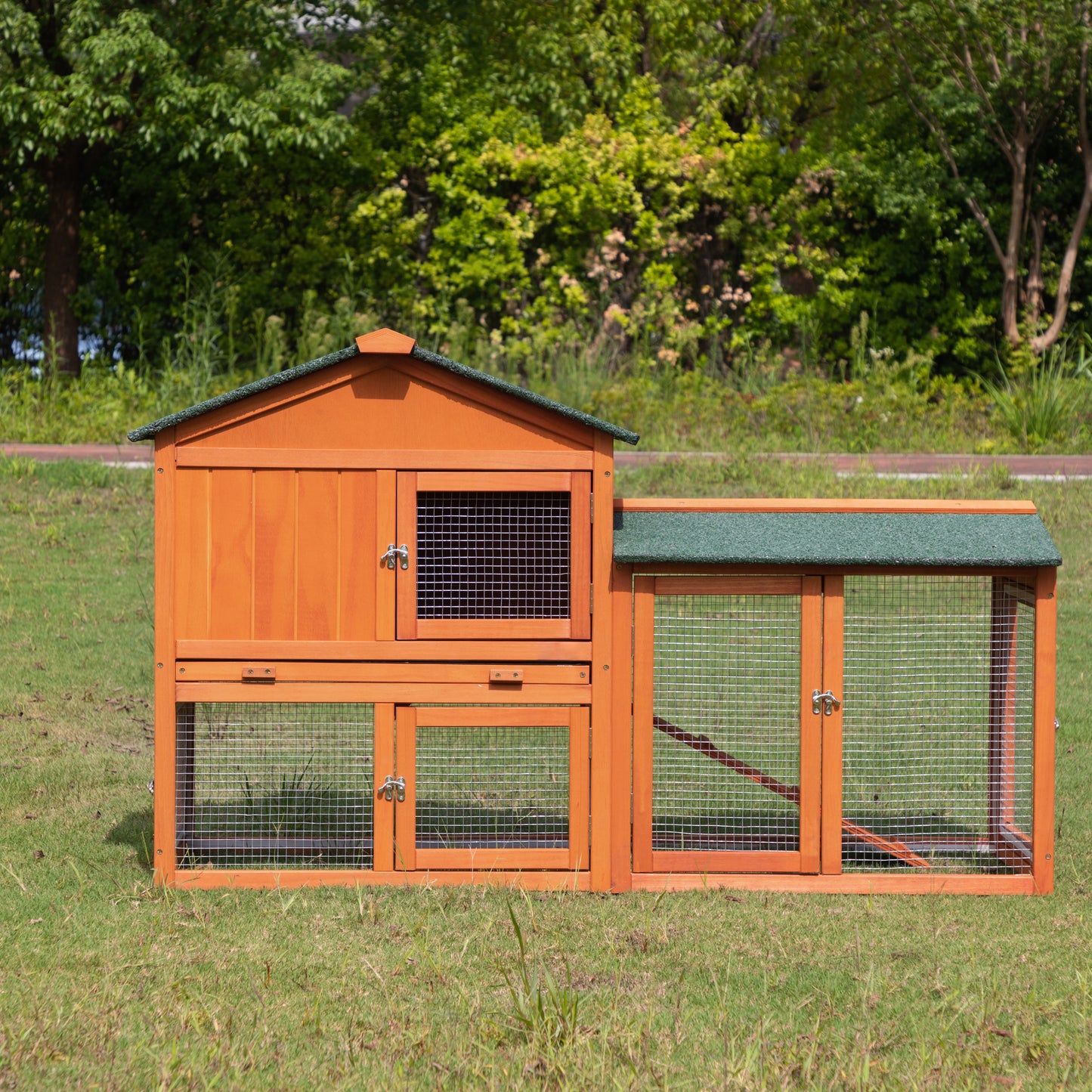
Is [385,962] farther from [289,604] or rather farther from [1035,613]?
[1035,613]

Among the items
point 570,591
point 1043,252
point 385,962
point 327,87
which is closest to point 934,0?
point 1043,252

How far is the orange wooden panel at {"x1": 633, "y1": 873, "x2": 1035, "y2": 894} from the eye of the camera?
5457 mm

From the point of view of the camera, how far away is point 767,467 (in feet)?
41.0

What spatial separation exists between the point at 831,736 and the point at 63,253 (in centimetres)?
1365

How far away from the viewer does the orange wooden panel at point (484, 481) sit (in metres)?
5.32

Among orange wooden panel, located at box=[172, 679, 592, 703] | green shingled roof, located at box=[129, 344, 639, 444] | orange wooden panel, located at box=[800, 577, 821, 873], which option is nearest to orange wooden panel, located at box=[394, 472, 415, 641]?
orange wooden panel, located at box=[172, 679, 592, 703]

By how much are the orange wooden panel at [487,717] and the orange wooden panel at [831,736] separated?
997mm

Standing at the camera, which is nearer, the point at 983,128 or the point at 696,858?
the point at 696,858

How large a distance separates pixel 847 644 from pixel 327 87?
9.76 meters

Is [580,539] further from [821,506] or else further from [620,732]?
[821,506]

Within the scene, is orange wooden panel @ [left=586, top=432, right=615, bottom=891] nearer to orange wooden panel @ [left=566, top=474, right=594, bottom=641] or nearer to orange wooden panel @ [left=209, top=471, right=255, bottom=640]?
orange wooden panel @ [left=566, top=474, right=594, bottom=641]

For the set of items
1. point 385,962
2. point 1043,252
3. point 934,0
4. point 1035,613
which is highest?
point 934,0

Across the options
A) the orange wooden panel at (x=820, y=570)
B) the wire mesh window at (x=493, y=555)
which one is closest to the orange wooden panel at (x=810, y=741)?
the orange wooden panel at (x=820, y=570)

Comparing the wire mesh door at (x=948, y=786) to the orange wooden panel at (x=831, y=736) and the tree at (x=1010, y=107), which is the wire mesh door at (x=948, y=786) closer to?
the orange wooden panel at (x=831, y=736)
